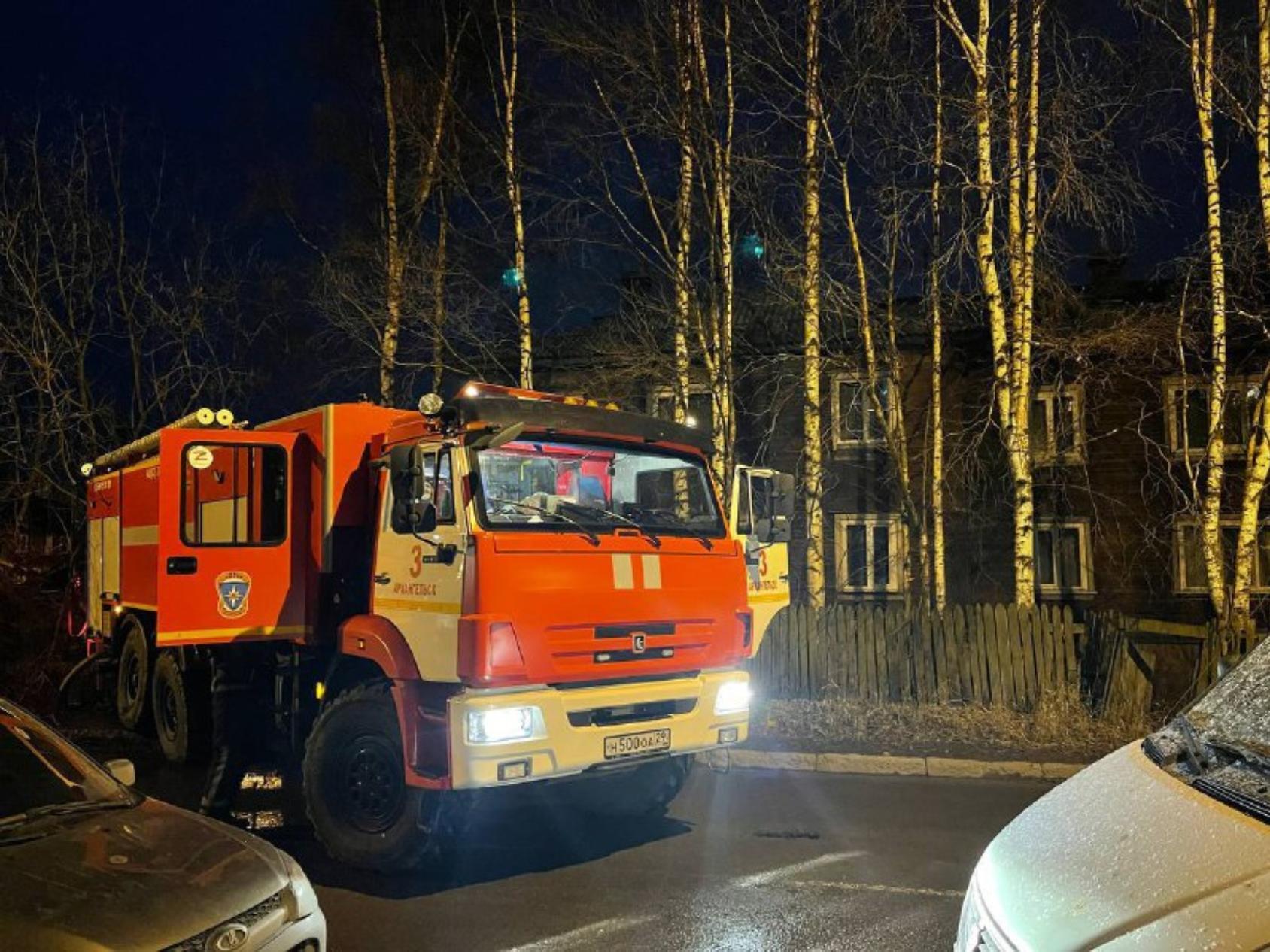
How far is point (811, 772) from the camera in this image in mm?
9125

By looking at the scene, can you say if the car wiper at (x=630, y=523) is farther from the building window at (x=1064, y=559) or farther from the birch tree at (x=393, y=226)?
the building window at (x=1064, y=559)

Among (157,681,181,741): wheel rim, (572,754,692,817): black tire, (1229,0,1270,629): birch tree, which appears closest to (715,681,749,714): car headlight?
(572,754,692,817): black tire

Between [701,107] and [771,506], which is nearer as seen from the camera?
[771,506]

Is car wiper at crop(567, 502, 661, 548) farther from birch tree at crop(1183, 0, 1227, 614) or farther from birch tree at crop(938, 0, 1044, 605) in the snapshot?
birch tree at crop(1183, 0, 1227, 614)

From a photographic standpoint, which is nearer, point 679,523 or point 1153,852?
point 1153,852

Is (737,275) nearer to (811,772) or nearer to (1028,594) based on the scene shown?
(1028,594)

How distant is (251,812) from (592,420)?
3762 millimetres

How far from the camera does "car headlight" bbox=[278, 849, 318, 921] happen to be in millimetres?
3322

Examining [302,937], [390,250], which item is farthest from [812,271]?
[302,937]

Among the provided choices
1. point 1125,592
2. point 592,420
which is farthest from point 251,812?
point 1125,592

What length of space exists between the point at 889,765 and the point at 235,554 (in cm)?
573

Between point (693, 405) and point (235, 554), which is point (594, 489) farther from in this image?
point (693, 405)

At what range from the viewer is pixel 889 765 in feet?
29.6

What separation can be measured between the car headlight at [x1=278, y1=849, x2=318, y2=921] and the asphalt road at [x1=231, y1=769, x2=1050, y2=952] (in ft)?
5.24
